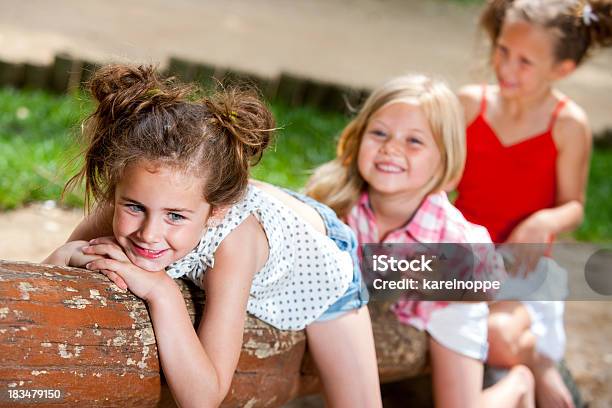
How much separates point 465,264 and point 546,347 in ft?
1.97

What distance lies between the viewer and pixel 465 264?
2674 mm

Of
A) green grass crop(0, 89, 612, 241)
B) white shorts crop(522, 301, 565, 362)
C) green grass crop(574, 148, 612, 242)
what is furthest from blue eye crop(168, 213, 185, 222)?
green grass crop(574, 148, 612, 242)

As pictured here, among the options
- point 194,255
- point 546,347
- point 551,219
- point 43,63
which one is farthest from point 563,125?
point 43,63

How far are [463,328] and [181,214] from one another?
1.12 meters

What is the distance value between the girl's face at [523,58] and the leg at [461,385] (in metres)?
1.09

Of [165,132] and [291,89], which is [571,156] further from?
[291,89]

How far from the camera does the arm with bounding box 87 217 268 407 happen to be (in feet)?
6.13

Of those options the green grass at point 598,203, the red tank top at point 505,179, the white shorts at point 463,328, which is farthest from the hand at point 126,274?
the green grass at point 598,203

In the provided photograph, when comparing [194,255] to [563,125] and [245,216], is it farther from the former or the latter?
[563,125]

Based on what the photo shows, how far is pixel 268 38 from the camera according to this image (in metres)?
8.55

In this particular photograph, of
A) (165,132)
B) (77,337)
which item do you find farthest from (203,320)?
(165,132)

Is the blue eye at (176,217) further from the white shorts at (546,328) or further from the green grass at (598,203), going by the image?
the green grass at (598,203)

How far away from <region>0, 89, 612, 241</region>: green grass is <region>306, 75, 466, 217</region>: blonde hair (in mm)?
1069

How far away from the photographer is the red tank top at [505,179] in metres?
3.38
